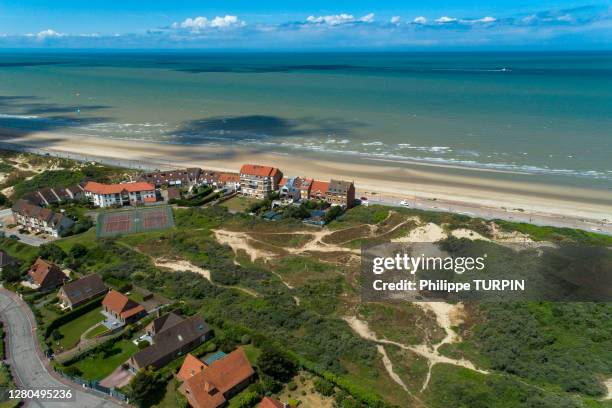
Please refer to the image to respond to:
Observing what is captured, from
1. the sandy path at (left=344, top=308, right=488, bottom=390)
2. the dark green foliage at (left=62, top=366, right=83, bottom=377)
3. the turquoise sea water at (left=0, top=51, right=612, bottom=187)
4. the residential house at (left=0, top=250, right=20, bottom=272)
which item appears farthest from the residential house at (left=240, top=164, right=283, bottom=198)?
the dark green foliage at (left=62, top=366, right=83, bottom=377)

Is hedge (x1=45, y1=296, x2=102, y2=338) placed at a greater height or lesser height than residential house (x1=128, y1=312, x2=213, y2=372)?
lesser

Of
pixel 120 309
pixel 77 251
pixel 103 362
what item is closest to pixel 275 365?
pixel 103 362

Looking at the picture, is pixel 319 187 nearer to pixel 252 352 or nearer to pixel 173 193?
pixel 173 193

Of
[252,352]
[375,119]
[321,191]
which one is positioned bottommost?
[252,352]

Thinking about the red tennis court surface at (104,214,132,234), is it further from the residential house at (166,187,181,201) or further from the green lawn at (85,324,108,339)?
the green lawn at (85,324,108,339)

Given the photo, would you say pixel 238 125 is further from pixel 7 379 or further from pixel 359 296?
pixel 7 379

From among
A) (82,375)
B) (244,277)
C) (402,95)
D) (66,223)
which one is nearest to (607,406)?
(244,277)
